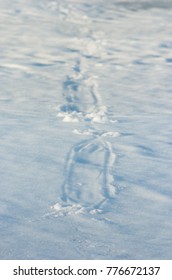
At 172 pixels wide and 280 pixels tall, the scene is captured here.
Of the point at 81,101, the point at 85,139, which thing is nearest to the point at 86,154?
the point at 85,139

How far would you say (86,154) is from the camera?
4656 mm

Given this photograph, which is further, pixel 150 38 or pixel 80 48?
pixel 150 38

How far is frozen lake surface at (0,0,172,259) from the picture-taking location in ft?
11.4

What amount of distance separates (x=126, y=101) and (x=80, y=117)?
2.44ft

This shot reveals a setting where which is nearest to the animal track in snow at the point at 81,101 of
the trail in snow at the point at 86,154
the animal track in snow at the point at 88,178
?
the trail in snow at the point at 86,154

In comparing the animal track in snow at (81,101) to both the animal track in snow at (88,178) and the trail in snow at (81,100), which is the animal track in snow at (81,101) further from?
the animal track in snow at (88,178)

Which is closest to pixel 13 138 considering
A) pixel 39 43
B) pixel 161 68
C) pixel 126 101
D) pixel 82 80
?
pixel 126 101

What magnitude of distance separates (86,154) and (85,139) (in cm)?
30

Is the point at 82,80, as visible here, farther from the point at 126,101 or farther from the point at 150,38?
the point at 150,38

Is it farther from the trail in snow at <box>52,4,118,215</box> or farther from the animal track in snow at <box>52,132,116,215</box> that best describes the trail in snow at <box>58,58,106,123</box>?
the animal track in snow at <box>52,132,116,215</box>

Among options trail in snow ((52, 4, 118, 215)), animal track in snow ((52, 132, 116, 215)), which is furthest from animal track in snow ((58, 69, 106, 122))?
animal track in snow ((52, 132, 116, 215))

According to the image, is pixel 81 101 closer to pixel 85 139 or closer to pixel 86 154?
pixel 85 139

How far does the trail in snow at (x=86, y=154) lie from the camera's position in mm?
3889

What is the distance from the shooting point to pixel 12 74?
6.65 meters
